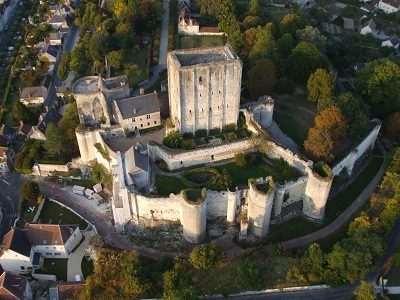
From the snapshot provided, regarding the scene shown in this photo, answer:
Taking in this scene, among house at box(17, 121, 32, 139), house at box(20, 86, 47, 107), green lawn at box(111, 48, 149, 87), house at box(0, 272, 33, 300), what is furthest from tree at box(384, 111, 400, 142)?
house at box(20, 86, 47, 107)

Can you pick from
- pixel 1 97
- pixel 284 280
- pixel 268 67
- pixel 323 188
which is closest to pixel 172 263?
pixel 284 280

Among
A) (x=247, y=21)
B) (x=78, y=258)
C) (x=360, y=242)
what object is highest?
(x=247, y=21)

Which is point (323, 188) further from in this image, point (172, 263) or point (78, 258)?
point (78, 258)

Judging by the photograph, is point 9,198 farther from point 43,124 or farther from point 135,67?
point 135,67

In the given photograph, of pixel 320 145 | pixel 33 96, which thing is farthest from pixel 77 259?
pixel 33 96

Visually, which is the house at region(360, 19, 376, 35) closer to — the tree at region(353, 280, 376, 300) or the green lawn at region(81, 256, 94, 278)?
the tree at region(353, 280, 376, 300)

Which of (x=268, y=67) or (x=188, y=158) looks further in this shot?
(x=268, y=67)
